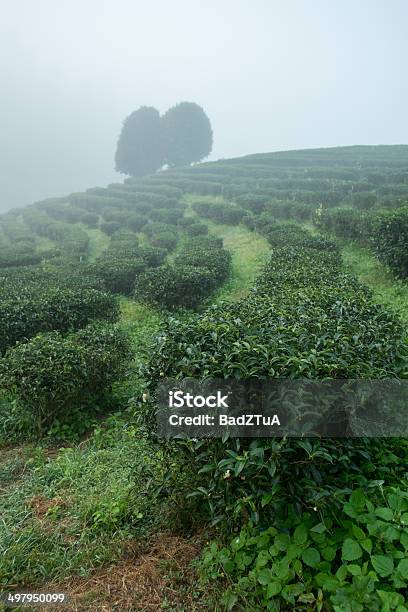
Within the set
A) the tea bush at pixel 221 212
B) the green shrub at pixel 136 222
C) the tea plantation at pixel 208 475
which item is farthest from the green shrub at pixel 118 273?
the green shrub at pixel 136 222

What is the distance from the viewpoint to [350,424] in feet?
9.02

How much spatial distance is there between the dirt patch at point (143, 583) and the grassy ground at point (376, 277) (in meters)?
5.81

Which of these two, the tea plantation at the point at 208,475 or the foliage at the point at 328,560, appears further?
the tea plantation at the point at 208,475

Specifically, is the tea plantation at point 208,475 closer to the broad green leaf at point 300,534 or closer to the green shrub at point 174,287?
the broad green leaf at point 300,534

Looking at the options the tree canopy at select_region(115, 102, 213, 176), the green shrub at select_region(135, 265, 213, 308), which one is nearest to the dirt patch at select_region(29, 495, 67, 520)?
the green shrub at select_region(135, 265, 213, 308)

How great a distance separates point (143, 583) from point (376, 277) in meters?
9.57

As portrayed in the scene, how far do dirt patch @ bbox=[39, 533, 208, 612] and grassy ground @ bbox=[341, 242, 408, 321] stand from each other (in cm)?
581

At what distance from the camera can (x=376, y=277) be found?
10.8 m

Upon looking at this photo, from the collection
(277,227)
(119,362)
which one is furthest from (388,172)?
(119,362)

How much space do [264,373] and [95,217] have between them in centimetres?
2802

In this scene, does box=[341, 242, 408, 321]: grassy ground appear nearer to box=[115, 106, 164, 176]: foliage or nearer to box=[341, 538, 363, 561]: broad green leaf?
box=[341, 538, 363, 561]: broad green leaf

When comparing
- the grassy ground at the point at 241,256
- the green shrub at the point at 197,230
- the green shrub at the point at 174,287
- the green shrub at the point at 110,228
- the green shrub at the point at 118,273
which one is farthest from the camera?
the green shrub at the point at 110,228

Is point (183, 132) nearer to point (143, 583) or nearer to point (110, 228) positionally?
point (110, 228)

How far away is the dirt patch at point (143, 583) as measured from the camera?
2824 mm
